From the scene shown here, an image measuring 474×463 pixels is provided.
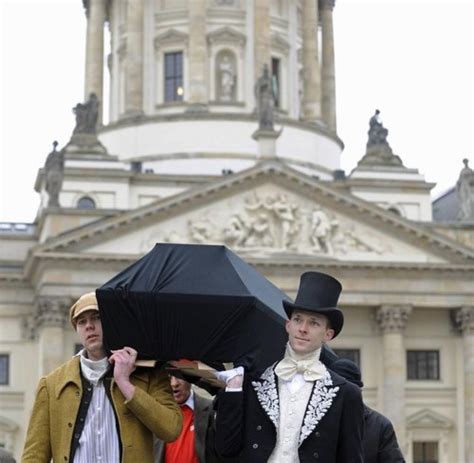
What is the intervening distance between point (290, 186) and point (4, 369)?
11.5m

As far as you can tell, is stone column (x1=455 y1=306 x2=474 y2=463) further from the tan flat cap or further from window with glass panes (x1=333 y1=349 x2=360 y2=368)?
the tan flat cap

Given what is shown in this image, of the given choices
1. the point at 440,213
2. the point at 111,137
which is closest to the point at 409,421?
the point at 440,213

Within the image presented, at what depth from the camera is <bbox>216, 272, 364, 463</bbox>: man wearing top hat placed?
769 centimetres

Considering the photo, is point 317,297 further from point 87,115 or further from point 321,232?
point 87,115

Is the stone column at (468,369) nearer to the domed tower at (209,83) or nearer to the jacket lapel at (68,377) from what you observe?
the domed tower at (209,83)

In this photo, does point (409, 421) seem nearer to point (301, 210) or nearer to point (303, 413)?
point (301, 210)

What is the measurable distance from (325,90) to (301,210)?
14743 millimetres

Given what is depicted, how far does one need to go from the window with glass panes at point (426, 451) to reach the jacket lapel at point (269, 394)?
44921 mm

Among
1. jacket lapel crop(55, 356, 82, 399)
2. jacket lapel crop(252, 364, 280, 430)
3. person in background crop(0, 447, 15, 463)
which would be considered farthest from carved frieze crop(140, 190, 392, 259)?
jacket lapel crop(252, 364, 280, 430)

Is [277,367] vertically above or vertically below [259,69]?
below

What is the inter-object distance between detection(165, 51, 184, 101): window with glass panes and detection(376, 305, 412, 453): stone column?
571 inches

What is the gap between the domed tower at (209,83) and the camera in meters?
58.6

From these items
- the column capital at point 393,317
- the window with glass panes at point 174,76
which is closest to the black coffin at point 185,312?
the column capital at point 393,317

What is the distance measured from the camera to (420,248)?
51.8m
